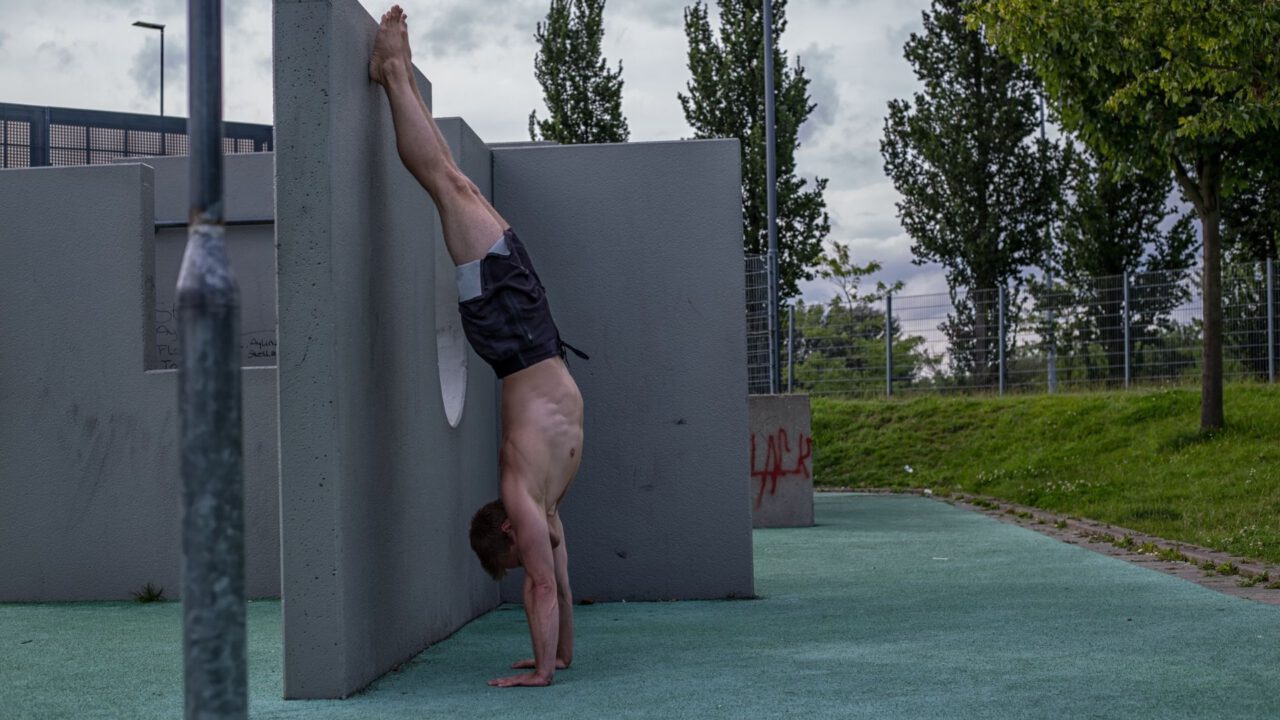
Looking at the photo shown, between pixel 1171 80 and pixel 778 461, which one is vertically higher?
pixel 1171 80

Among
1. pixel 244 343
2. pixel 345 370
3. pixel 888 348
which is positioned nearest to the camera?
pixel 345 370

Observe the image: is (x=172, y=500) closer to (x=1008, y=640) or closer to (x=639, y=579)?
(x=639, y=579)

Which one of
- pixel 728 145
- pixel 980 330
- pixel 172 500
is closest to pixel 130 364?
pixel 172 500

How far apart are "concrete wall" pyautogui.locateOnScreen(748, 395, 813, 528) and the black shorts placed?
9227mm

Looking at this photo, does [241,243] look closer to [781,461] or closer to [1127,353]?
[781,461]

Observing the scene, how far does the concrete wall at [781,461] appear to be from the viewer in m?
15.0

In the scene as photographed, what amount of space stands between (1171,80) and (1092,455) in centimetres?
641

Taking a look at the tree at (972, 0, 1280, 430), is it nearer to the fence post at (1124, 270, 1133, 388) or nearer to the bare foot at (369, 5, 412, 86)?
the fence post at (1124, 270, 1133, 388)

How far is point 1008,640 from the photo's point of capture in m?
6.39

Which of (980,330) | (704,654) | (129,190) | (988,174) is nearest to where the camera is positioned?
(704,654)

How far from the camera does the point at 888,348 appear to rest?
80.7ft

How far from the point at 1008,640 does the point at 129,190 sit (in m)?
6.39

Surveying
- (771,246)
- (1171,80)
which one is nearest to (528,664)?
(1171,80)

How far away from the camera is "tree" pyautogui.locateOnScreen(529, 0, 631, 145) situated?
3266 cm
